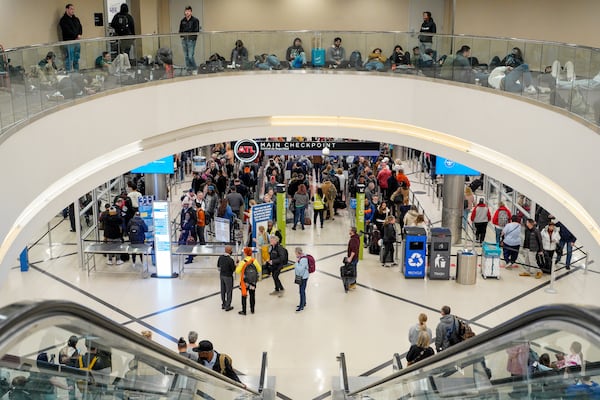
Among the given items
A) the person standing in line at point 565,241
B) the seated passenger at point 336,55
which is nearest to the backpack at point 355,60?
the seated passenger at point 336,55

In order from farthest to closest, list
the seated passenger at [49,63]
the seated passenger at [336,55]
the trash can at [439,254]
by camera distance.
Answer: the seated passenger at [336,55] → the trash can at [439,254] → the seated passenger at [49,63]

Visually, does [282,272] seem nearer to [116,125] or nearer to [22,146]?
[116,125]

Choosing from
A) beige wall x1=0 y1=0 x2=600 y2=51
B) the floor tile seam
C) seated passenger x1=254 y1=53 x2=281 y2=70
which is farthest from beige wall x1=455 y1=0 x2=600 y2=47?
the floor tile seam

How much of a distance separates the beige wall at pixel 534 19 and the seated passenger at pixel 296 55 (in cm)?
636

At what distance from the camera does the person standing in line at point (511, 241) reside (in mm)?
15820

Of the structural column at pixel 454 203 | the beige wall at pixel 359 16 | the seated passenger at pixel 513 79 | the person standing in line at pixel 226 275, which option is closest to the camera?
the seated passenger at pixel 513 79

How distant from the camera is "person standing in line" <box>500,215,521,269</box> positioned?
15820 mm

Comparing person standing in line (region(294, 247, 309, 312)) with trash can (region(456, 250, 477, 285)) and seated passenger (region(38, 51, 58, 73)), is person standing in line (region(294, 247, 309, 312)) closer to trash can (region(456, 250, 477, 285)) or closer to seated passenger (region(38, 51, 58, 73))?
trash can (region(456, 250, 477, 285))

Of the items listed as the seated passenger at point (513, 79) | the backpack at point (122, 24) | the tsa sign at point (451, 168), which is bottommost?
the tsa sign at point (451, 168)

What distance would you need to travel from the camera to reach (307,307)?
1384cm

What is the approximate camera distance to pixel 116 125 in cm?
1312

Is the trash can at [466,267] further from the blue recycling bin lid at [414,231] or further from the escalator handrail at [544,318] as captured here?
the escalator handrail at [544,318]

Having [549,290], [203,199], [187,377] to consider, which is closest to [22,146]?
[187,377]

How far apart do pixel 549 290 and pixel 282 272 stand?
5736 mm
